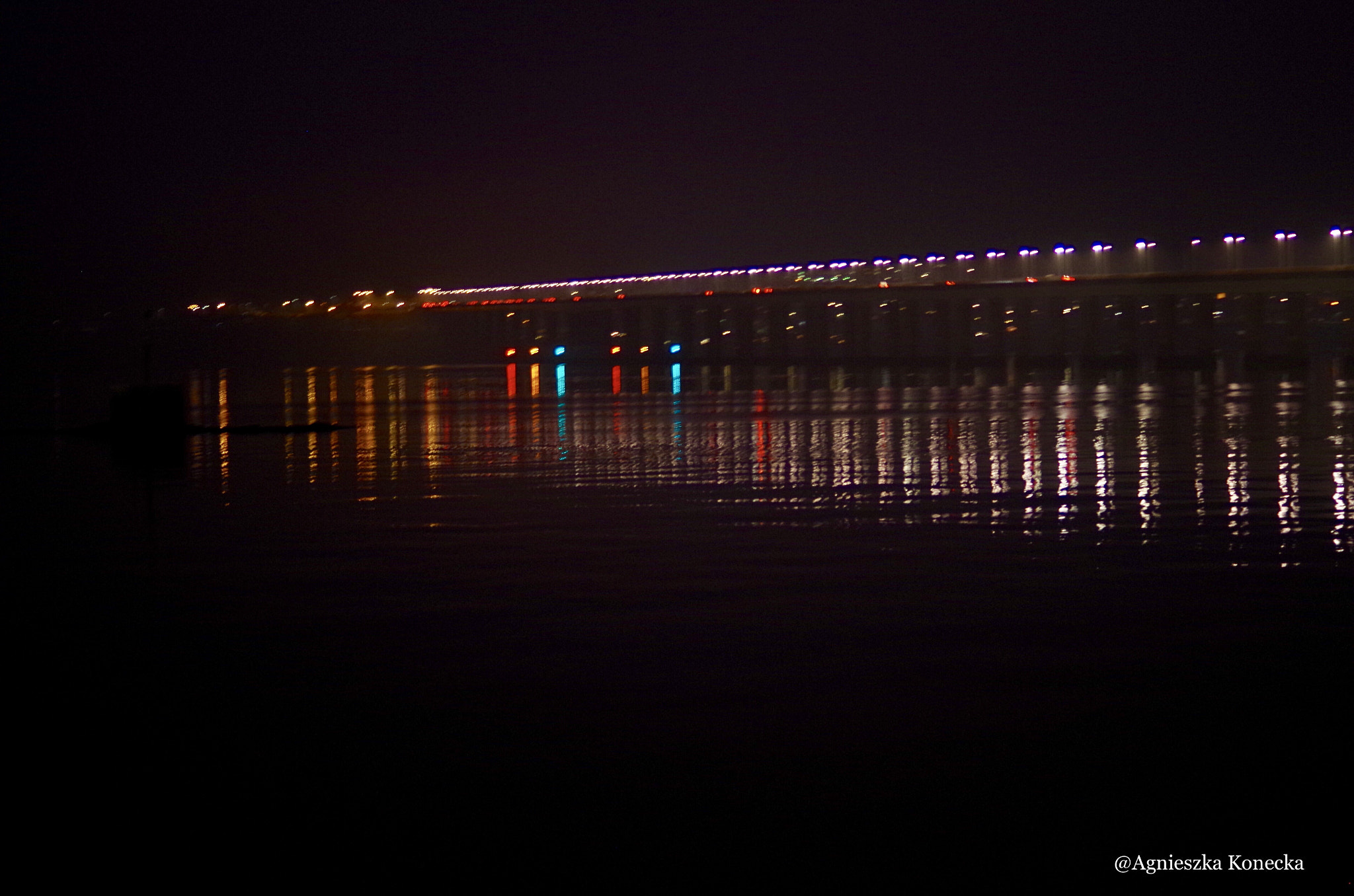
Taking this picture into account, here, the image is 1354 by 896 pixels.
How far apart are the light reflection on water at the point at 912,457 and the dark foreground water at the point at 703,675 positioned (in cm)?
17

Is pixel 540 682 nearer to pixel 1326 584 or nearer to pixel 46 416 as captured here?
pixel 1326 584

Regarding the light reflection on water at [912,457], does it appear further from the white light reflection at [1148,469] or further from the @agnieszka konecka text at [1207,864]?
the @agnieszka konecka text at [1207,864]

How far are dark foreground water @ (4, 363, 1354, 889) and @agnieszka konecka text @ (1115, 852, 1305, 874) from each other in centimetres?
5

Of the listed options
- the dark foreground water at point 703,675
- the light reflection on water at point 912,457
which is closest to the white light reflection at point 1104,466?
the light reflection on water at point 912,457

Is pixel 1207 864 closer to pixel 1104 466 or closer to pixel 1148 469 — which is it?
pixel 1148 469

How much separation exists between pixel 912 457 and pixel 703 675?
1619cm

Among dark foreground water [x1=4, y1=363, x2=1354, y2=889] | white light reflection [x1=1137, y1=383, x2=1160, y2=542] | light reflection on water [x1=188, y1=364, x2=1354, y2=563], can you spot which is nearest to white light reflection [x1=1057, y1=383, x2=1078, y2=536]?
light reflection on water [x1=188, y1=364, x2=1354, y2=563]

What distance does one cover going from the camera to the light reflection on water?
Result: 1523 cm

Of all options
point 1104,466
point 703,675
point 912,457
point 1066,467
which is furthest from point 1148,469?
point 703,675

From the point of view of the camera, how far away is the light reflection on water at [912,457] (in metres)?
15.2

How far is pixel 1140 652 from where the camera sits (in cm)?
828

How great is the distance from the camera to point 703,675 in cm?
792

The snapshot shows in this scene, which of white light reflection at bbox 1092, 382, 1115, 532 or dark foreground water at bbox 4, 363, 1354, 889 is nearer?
dark foreground water at bbox 4, 363, 1354, 889

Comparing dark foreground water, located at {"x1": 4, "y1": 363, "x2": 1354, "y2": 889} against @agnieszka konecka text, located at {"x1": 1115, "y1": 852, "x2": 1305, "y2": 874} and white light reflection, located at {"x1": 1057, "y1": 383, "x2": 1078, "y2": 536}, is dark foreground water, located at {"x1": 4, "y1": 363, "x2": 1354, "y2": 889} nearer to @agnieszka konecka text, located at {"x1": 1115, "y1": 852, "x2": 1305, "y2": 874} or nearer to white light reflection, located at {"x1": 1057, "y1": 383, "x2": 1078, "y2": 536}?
@agnieszka konecka text, located at {"x1": 1115, "y1": 852, "x2": 1305, "y2": 874}
